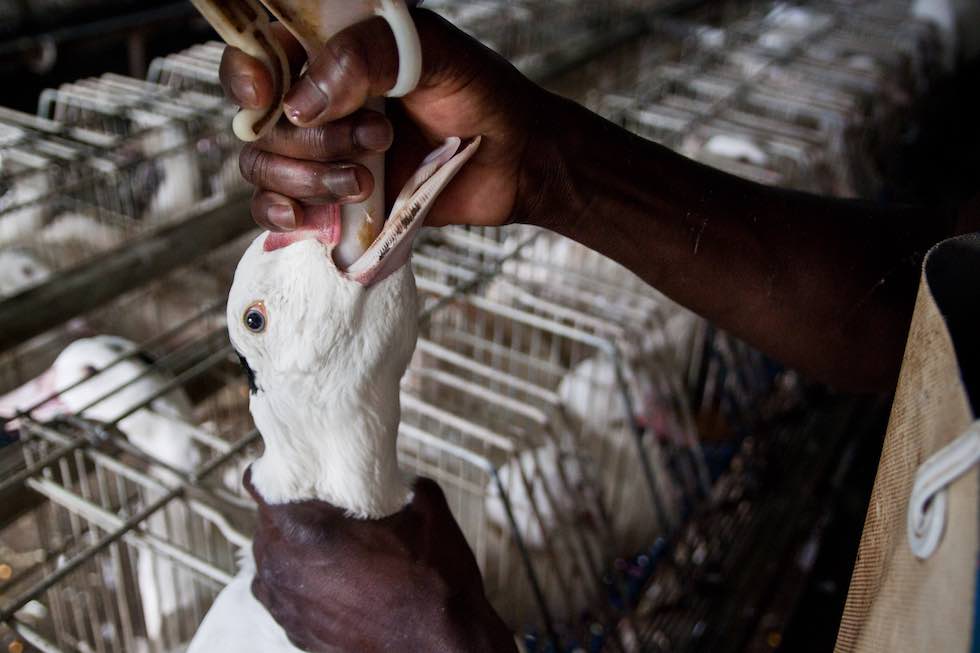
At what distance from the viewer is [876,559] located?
19.8 inches

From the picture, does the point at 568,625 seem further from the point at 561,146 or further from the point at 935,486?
the point at 935,486

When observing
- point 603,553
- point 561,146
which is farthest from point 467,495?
point 561,146

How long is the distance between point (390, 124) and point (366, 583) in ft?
1.17

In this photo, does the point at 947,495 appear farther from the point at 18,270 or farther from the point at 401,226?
the point at 18,270

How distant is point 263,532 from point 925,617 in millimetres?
527

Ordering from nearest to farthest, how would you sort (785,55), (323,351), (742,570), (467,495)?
(323,351) → (467,495) → (742,570) → (785,55)

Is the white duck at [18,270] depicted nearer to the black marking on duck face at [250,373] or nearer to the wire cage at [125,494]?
the wire cage at [125,494]

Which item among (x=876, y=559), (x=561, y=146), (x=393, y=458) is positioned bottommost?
(x=393, y=458)

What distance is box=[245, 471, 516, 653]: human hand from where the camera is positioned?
2.36 feet

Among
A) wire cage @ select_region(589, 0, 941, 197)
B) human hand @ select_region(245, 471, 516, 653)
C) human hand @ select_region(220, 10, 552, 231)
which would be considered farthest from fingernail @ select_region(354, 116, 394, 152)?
wire cage @ select_region(589, 0, 941, 197)

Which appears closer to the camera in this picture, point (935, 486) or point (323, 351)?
point (935, 486)

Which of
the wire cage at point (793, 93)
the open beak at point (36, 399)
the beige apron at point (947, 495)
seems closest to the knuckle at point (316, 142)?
the beige apron at point (947, 495)

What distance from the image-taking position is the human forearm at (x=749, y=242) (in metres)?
0.85

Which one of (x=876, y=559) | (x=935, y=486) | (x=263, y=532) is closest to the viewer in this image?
(x=935, y=486)
